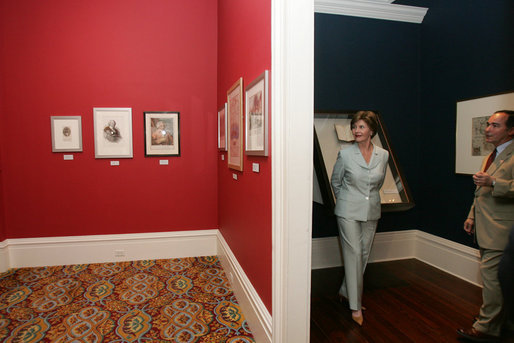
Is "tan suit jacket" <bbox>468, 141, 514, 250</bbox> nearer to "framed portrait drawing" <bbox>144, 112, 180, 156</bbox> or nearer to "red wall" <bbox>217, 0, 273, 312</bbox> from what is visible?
"red wall" <bbox>217, 0, 273, 312</bbox>

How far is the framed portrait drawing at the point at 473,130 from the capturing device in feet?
11.6

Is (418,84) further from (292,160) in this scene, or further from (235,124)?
(292,160)

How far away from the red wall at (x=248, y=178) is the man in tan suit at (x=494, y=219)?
1.87m

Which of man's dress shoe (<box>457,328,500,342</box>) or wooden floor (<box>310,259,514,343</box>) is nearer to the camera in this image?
man's dress shoe (<box>457,328,500,342</box>)

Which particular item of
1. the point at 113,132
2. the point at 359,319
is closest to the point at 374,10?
the point at 359,319

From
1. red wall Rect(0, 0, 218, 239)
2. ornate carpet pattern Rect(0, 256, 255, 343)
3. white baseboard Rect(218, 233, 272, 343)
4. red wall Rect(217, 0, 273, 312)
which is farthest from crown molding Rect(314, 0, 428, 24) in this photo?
ornate carpet pattern Rect(0, 256, 255, 343)

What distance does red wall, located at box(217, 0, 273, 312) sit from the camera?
2.36 m

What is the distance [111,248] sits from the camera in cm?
459

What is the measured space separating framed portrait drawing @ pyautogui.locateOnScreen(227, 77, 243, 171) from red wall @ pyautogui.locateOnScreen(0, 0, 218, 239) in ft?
4.12

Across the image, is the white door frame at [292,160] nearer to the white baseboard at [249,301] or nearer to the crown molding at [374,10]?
the white baseboard at [249,301]

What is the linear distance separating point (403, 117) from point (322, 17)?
1.85m

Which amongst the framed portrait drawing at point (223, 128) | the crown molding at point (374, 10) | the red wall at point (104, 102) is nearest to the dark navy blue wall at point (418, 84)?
the crown molding at point (374, 10)

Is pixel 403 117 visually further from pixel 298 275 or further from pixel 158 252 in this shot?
pixel 158 252

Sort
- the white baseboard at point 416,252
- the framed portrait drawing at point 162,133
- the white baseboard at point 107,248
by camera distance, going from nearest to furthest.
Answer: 1. the white baseboard at point 416,252
2. the white baseboard at point 107,248
3. the framed portrait drawing at point 162,133
